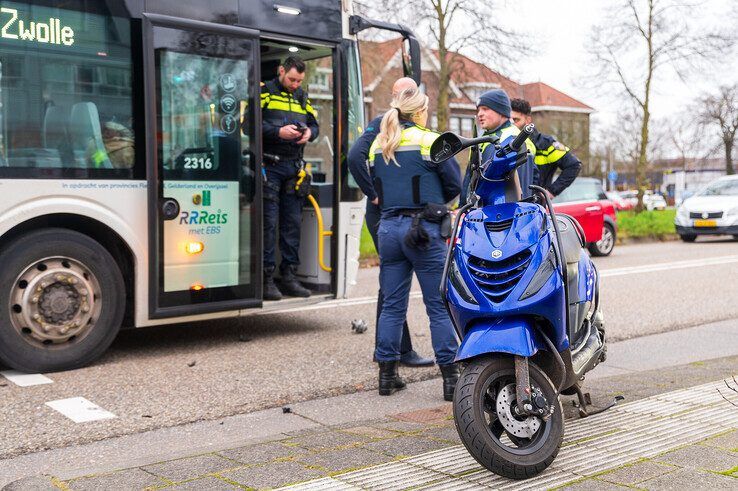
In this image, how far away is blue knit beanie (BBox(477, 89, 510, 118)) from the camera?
5.36 meters

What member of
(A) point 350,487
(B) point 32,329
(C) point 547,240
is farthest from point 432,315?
(B) point 32,329

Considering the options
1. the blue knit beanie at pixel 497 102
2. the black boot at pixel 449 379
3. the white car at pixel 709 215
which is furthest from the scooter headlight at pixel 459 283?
the white car at pixel 709 215

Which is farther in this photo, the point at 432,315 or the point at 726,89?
the point at 726,89

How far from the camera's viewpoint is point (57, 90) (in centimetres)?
614

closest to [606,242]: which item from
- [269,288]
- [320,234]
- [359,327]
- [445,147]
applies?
[320,234]

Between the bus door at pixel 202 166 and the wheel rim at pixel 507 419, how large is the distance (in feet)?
11.8

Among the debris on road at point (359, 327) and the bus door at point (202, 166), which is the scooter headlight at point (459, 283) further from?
the debris on road at point (359, 327)

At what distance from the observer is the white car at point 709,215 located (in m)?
20.4

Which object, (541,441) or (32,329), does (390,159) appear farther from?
(32,329)

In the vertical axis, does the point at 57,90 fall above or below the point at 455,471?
above

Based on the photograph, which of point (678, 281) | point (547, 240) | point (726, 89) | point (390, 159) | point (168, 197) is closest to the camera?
point (547, 240)

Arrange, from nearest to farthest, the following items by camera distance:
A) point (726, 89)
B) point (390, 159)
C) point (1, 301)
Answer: point (390, 159) → point (1, 301) → point (726, 89)

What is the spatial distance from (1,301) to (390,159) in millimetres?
2821

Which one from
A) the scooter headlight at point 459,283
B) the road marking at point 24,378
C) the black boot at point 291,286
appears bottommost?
the road marking at point 24,378
